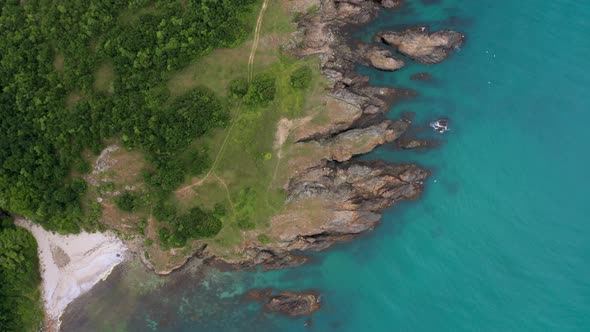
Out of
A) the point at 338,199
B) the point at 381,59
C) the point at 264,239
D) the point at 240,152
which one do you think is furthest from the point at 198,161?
the point at 381,59

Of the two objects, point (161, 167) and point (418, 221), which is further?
point (418, 221)

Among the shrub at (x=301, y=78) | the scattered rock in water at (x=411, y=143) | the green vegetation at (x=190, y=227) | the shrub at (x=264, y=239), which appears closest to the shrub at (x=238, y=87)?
the shrub at (x=301, y=78)

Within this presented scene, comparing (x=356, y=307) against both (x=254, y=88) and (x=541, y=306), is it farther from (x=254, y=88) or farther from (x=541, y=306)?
(x=254, y=88)

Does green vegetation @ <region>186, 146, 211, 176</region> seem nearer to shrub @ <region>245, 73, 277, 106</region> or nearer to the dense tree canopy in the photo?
the dense tree canopy

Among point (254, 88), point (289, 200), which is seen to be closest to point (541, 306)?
point (289, 200)

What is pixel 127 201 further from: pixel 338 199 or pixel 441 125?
pixel 441 125

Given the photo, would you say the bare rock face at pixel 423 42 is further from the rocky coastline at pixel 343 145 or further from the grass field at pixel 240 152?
the grass field at pixel 240 152

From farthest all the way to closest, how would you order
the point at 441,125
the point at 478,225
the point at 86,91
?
the point at 441,125 → the point at 478,225 → the point at 86,91
